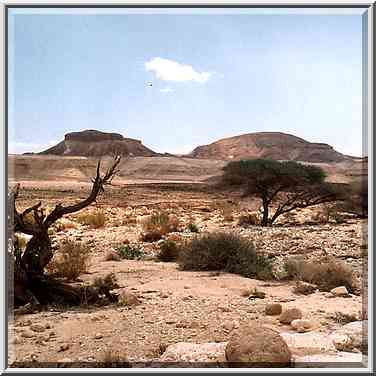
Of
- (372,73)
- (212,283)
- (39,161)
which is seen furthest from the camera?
(212,283)

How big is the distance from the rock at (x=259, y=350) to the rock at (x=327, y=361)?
0.10 m

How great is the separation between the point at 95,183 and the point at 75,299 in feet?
3.15

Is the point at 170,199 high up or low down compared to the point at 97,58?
down

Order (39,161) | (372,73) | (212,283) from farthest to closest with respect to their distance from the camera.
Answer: (212,283), (39,161), (372,73)

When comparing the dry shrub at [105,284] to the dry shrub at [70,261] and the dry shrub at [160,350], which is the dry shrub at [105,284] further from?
the dry shrub at [160,350]

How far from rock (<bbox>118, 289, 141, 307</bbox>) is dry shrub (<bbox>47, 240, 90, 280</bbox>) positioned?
39 centimetres

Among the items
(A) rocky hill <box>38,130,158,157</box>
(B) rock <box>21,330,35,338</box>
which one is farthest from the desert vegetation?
(A) rocky hill <box>38,130,158,157</box>

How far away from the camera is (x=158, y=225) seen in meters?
5.13

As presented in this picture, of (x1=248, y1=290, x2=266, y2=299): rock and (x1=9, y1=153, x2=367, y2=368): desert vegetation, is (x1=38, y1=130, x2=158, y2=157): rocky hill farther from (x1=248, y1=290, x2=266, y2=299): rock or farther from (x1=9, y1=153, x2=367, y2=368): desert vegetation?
(x1=248, y1=290, x2=266, y2=299): rock

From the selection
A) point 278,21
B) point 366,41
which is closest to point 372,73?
point 366,41

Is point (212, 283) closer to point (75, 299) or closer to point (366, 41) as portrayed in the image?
point (75, 299)

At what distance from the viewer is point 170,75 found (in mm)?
4828

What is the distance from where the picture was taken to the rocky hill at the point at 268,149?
16.1 ft

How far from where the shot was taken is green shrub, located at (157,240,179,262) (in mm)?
5102
